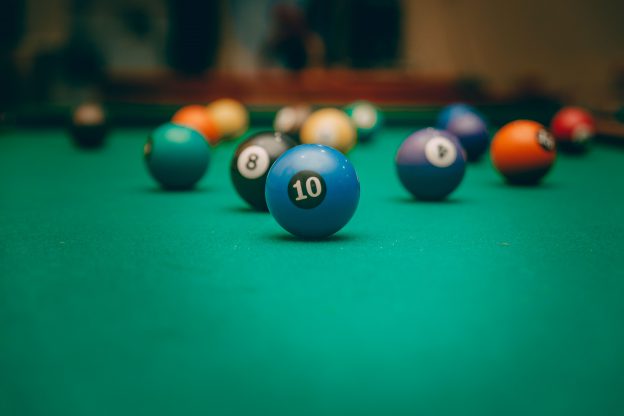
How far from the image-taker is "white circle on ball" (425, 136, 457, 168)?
4.36 meters

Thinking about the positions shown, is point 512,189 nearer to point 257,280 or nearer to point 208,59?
point 257,280

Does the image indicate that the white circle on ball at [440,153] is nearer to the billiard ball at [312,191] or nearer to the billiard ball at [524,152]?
the billiard ball at [524,152]


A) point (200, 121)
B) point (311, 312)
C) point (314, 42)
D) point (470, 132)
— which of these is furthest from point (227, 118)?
point (314, 42)

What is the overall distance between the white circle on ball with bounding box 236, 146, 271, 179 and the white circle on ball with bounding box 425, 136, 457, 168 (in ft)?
3.16

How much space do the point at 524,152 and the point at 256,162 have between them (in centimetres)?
197

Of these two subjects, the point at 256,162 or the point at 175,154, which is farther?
the point at 175,154

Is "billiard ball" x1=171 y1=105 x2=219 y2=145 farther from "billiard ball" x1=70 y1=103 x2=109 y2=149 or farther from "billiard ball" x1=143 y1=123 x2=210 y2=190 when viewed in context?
"billiard ball" x1=143 y1=123 x2=210 y2=190

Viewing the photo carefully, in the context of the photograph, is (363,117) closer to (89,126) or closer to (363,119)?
(363,119)

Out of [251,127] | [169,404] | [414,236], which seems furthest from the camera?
[251,127]

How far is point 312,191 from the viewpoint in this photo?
3238 mm

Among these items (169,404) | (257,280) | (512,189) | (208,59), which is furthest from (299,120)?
(208,59)

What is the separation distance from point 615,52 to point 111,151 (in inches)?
370

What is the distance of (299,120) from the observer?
7.04 metres

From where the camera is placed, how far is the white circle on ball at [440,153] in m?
4.36
